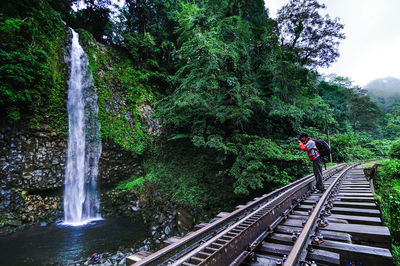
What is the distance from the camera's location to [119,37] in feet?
46.2

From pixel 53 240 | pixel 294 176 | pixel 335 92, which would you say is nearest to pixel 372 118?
pixel 335 92

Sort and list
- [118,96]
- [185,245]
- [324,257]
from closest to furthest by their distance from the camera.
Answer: [324,257]
[185,245]
[118,96]

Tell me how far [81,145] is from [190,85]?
24.5ft

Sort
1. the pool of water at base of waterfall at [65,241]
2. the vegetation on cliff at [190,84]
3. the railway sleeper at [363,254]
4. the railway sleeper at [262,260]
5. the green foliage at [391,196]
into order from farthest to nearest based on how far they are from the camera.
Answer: the vegetation on cliff at [190,84], the pool of water at base of waterfall at [65,241], the green foliage at [391,196], the railway sleeper at [262,260], the railway sleeper at [363,254]

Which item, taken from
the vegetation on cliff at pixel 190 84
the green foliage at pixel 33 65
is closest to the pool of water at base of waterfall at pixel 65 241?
the vegetation on cliff at pixel 190 84

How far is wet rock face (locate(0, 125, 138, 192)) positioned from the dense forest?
1.82ft

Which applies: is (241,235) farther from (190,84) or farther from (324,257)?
A: (190,84)

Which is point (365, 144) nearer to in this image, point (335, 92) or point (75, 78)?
point (335, 92)

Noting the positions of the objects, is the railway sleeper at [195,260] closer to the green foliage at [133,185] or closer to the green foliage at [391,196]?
the green foliage at [391,196]

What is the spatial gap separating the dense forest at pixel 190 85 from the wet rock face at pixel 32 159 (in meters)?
0.56

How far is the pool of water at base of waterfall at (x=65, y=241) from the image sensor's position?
5.99m

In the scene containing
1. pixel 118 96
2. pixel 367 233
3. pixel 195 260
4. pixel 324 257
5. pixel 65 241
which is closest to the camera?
pixel 195 260

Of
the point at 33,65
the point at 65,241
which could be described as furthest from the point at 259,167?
the point at 33,65

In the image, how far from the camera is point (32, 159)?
9188 millimetres
